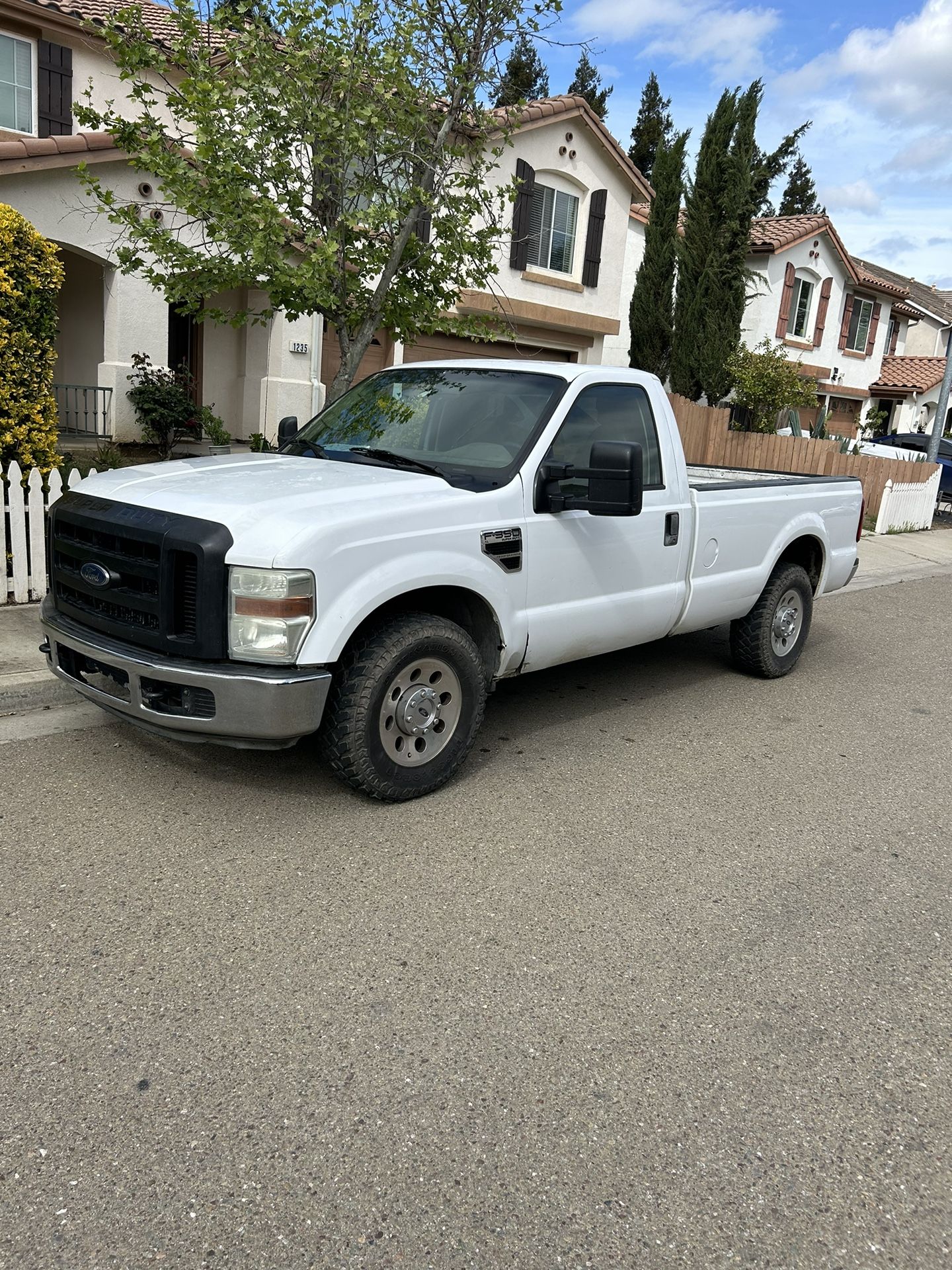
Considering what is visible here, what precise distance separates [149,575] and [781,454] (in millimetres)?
16744

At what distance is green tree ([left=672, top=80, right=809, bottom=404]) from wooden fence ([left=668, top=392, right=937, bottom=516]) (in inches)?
95.4

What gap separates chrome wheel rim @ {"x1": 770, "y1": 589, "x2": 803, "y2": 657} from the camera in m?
6.90


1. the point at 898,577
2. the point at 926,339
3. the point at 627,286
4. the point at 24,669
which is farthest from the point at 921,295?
the point at 24,669

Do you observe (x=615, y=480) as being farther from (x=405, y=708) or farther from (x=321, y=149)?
(x=321, y=149)

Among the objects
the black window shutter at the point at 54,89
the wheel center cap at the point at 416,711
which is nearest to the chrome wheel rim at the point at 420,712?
the wheel center cap at the point at 416,711

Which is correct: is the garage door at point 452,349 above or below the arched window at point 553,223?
below

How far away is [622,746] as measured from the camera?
17.9 ft

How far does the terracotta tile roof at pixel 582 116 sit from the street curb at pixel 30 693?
1489cm

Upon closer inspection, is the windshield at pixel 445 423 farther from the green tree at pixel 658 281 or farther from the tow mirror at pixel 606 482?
the green tree at pixel 658 281

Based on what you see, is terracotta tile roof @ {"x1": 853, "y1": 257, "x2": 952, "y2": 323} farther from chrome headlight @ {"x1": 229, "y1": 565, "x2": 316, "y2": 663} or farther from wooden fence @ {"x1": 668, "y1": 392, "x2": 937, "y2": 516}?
chrome headlight @ {"x1": 229, "y1": 565, "x2": 316, "y2": 663}

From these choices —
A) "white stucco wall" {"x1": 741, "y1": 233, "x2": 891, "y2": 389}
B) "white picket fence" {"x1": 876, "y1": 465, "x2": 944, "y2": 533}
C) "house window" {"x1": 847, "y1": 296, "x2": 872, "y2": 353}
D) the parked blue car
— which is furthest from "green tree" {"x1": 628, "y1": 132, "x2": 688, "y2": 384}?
"house window" {"x1": 847, "y1": 296, "x2": 872, "y2": 353}

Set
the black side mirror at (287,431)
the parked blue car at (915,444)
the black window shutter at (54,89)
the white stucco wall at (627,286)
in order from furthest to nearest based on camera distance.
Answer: the parked blue car at (915,444), the white stucco wall at (627,286), the black window shutter at (54,89), the black side mirror at (287,431)

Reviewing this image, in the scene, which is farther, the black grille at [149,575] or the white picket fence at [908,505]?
the white picket fence at [908,505]

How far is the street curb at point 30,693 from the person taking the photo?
536 centimetres
